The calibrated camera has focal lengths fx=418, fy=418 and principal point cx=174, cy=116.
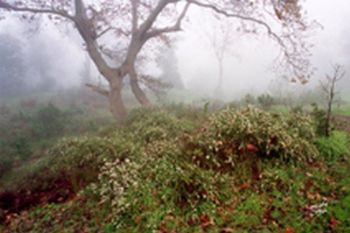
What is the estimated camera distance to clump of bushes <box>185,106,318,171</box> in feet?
24.0

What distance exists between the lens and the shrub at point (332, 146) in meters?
7.82

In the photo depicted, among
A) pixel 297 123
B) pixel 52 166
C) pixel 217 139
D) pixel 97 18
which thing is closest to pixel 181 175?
pixel 217 139

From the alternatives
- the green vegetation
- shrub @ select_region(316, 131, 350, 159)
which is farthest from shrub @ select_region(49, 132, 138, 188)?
shrub @ select_region(316, 131, 350, 159)

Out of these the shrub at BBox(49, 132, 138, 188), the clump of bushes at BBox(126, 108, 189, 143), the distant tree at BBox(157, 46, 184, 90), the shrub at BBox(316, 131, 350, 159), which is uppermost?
the distant tree at BBox(157, 46, 184, 90)

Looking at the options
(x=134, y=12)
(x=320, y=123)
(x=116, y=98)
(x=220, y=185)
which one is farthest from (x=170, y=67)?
(x=220, y=185)

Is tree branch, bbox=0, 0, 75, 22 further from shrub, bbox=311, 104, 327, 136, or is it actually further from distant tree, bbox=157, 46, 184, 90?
distant tree, bbox=157, 46, 184, 90

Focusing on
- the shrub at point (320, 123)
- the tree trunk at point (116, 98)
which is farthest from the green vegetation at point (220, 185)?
the tree trunk at point (116, 98)

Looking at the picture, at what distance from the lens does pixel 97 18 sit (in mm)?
16828

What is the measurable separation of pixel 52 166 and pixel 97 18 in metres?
8.58

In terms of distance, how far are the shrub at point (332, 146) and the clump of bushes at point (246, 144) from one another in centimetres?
25

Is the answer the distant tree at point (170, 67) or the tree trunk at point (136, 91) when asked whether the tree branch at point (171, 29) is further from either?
the distant tree at point (170, 67)

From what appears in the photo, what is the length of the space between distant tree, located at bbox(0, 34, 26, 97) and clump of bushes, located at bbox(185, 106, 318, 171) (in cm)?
3587

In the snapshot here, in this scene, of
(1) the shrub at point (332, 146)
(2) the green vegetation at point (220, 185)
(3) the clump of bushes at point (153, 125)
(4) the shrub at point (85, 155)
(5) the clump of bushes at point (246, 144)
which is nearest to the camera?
(2) the green vegetation at point (220, 185)

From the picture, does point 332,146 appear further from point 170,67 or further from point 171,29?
point 170,67
